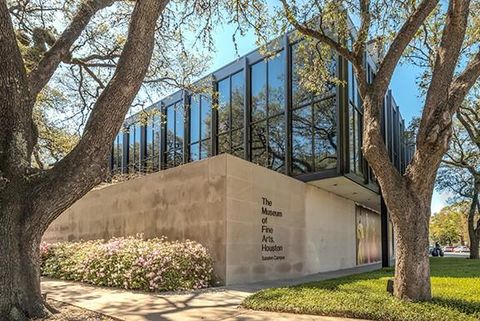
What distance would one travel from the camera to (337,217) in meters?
19.6

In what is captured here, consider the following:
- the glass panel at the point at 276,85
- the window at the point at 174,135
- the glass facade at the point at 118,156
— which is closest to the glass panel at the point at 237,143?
the glass panel at the point at 276,85

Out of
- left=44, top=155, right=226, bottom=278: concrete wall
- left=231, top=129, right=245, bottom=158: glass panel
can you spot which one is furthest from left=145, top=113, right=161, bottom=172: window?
left=44, top=155, right=226, bottom=278: concrete wall

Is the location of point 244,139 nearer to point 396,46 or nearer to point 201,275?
point 201,275

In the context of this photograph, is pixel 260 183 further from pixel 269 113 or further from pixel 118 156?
pixel 118 156

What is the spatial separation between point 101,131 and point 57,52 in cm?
266

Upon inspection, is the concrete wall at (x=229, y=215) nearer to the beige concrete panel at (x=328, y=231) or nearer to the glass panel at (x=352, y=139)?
the beige concrete panel at (x=328, y=231)

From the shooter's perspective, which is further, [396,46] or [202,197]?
[202,197]

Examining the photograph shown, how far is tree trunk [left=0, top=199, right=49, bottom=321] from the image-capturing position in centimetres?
548

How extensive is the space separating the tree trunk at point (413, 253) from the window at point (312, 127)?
7988mm

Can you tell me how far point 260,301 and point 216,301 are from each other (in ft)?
3.29

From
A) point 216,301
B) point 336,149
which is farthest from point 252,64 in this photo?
point 216,301

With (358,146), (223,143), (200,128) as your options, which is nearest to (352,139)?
(358,146)

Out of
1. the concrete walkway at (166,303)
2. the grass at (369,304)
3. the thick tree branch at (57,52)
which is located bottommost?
the concrete walkway at (166,303)

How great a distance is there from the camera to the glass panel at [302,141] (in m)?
16.2
